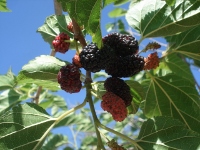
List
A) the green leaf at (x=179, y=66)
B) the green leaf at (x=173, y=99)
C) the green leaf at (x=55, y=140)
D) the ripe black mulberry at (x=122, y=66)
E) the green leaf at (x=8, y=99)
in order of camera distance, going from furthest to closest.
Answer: the green leaf at (x=55, y=140), the green leaf at (x=8, y=99), the green leaf at (x=179, y=66), the green leaf at (x=173, y=99), the ripe black mulberry at (x=122, y=66)

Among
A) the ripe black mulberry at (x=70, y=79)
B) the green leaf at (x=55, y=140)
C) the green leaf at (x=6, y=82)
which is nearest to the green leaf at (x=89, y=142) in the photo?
the green leaf at (x=55, y=140)

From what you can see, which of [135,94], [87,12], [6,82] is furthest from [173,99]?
[6,82]

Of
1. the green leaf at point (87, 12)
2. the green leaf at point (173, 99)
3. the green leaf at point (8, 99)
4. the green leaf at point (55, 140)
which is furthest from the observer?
the green leaf at point (55, 140)

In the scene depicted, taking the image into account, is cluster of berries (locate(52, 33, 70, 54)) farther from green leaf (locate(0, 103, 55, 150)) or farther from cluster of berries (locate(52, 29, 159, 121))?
green leaf (locate(0, 103, 55, 150))

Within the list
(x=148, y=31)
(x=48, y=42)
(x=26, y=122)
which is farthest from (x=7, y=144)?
(x=148, y=31)

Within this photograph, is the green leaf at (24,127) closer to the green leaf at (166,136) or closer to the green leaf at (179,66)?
the green leaf at (166,136)

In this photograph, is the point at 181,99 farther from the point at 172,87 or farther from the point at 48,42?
the point at 48,42
